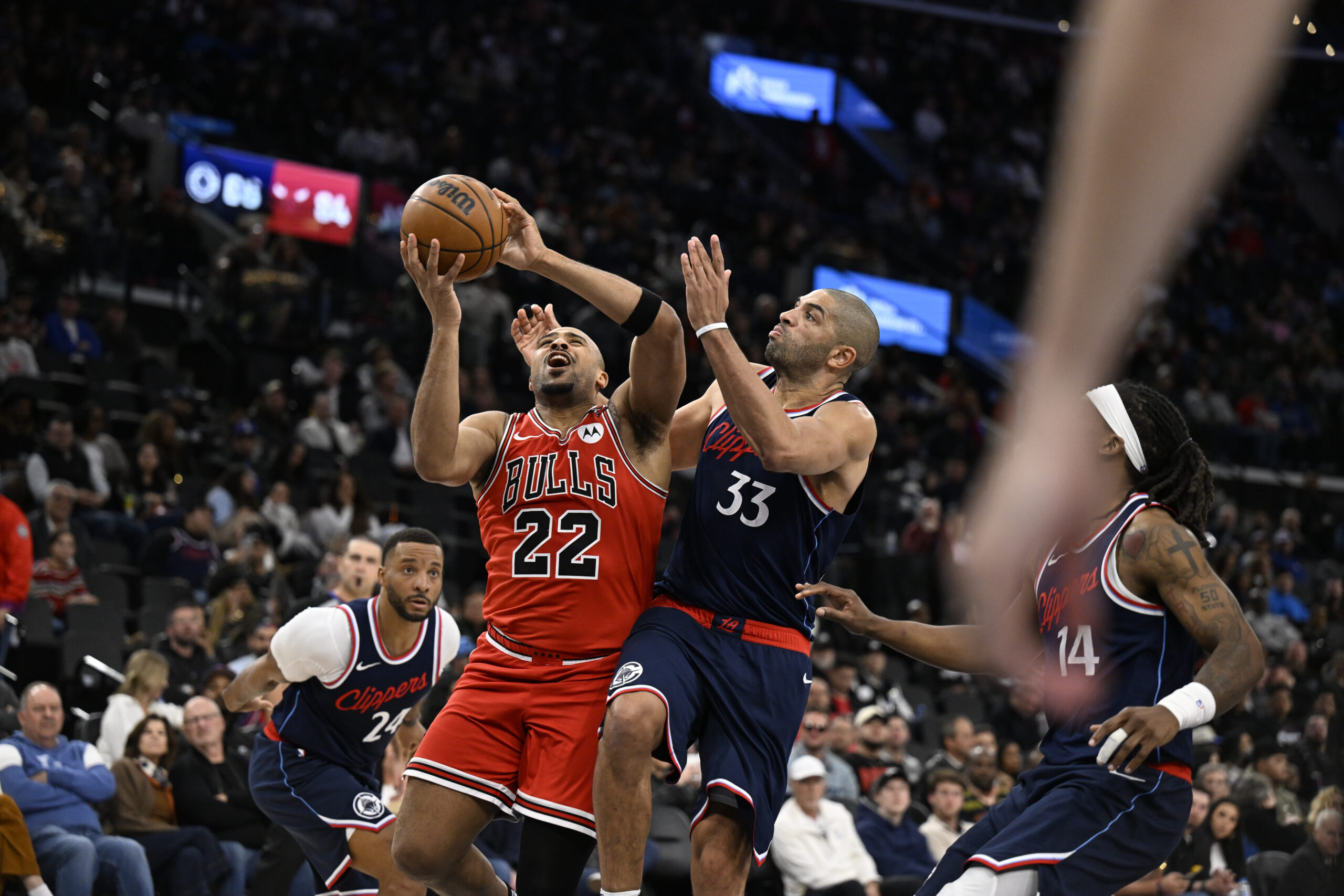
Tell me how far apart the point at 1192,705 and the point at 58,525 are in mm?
9636

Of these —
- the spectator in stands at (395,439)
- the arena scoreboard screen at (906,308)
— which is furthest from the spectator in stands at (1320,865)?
the arena scoreboard screen at (906,308)

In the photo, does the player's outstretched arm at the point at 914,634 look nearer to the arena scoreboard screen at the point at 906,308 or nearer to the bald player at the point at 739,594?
the bald player at the point at 739,594

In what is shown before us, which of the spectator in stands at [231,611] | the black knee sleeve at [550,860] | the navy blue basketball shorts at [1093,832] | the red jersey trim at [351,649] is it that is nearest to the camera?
the navy blue basketball shorts at [1093,832]

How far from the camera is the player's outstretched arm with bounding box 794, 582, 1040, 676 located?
4.62 meters

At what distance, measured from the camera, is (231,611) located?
35.5 feet

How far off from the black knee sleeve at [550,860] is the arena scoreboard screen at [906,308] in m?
19.2

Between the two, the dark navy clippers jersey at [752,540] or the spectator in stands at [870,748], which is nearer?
the dark navy clippers jersey at [752,540]

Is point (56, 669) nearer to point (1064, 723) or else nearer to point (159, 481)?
point (159, 481)

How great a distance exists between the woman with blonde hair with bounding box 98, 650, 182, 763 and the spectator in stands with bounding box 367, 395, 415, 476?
18.3 ft

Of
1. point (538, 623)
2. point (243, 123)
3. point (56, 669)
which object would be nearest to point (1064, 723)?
point (538, 623)

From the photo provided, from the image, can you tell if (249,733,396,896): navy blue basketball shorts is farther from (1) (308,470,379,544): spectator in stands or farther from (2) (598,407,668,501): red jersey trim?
(1) (308,470,379,544): spectator in stands

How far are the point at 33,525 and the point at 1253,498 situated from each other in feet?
56.6

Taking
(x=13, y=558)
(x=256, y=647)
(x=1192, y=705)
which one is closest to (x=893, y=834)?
(x=256, y=647)

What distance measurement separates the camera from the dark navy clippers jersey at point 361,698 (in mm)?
6430
